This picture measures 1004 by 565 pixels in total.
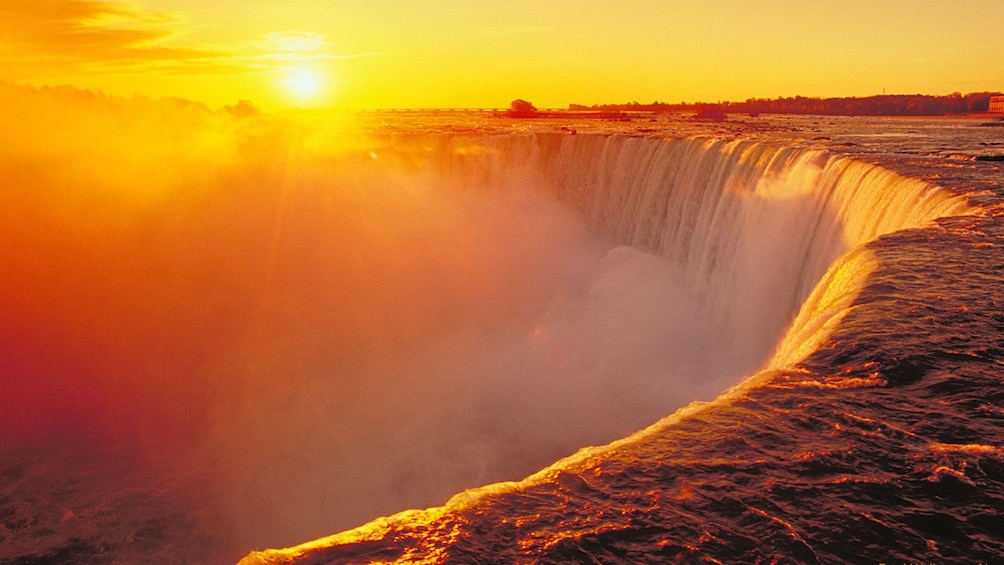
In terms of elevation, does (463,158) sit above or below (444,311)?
above

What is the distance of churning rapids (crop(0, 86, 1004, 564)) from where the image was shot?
13.1 ft

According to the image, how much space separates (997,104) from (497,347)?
1774 inches

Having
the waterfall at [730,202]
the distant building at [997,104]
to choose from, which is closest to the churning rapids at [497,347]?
the waterfall at [730,202]

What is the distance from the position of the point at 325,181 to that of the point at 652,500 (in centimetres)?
2598

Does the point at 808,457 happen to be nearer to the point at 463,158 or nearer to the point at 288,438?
the point at 288,438

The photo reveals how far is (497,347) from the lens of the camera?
20.1 m

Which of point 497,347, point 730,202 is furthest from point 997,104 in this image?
point 497,347

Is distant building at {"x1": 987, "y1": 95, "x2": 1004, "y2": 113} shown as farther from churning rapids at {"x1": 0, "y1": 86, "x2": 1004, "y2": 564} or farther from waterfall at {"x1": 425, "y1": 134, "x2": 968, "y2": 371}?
waterfall at {"x1": 425, "y1": 134, "x2": 968, "y2": 371}

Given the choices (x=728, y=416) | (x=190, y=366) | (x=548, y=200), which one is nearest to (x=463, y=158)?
(x=548, y=200)

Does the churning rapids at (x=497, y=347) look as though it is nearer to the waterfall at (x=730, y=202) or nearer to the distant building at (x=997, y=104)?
the waterfall at (x=730, y=202)

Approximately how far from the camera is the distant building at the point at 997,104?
1728 inches

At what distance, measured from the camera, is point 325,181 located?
2777cm

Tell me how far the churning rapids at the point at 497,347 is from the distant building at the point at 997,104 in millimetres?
27646

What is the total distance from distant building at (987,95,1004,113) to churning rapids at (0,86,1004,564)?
27646 mm
